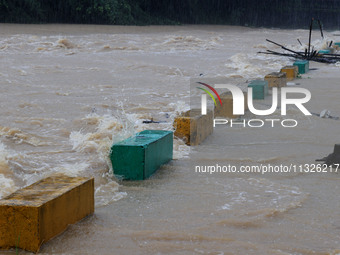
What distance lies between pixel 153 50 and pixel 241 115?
626 inches

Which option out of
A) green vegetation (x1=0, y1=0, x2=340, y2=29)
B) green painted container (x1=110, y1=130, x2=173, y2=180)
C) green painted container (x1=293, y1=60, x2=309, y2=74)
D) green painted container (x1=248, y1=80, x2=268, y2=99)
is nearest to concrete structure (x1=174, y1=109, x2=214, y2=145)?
green painted container (x1=110, y1=130, x2=173, y2=180)

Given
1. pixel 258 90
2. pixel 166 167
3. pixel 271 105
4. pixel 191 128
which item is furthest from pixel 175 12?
pixel 166 167

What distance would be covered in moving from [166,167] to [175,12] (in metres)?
39.5

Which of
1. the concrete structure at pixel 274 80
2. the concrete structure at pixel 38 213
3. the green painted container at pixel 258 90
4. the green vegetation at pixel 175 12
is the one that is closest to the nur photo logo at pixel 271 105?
the green painted container at pixel 258 90

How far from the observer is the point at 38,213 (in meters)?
4.05

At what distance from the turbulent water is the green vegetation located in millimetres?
18103

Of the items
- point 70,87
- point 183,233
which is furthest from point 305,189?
point 70,87

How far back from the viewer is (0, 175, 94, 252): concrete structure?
13.4ft

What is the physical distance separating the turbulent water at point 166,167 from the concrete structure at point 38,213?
0.29ft

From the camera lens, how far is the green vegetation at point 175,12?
113 feet

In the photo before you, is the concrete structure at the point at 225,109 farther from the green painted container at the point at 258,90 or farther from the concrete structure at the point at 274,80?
the concrete structure at the point at 274,80

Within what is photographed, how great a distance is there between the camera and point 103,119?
31.9ft

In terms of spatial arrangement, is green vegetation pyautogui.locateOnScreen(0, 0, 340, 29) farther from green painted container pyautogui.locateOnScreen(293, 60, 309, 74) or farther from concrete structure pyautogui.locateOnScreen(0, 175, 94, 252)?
concrete structure pyautogui.locateOnScreen(0, 175, 94, 252)

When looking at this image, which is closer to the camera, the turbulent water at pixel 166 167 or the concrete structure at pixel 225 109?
the turbulent water at pixel 166 167
